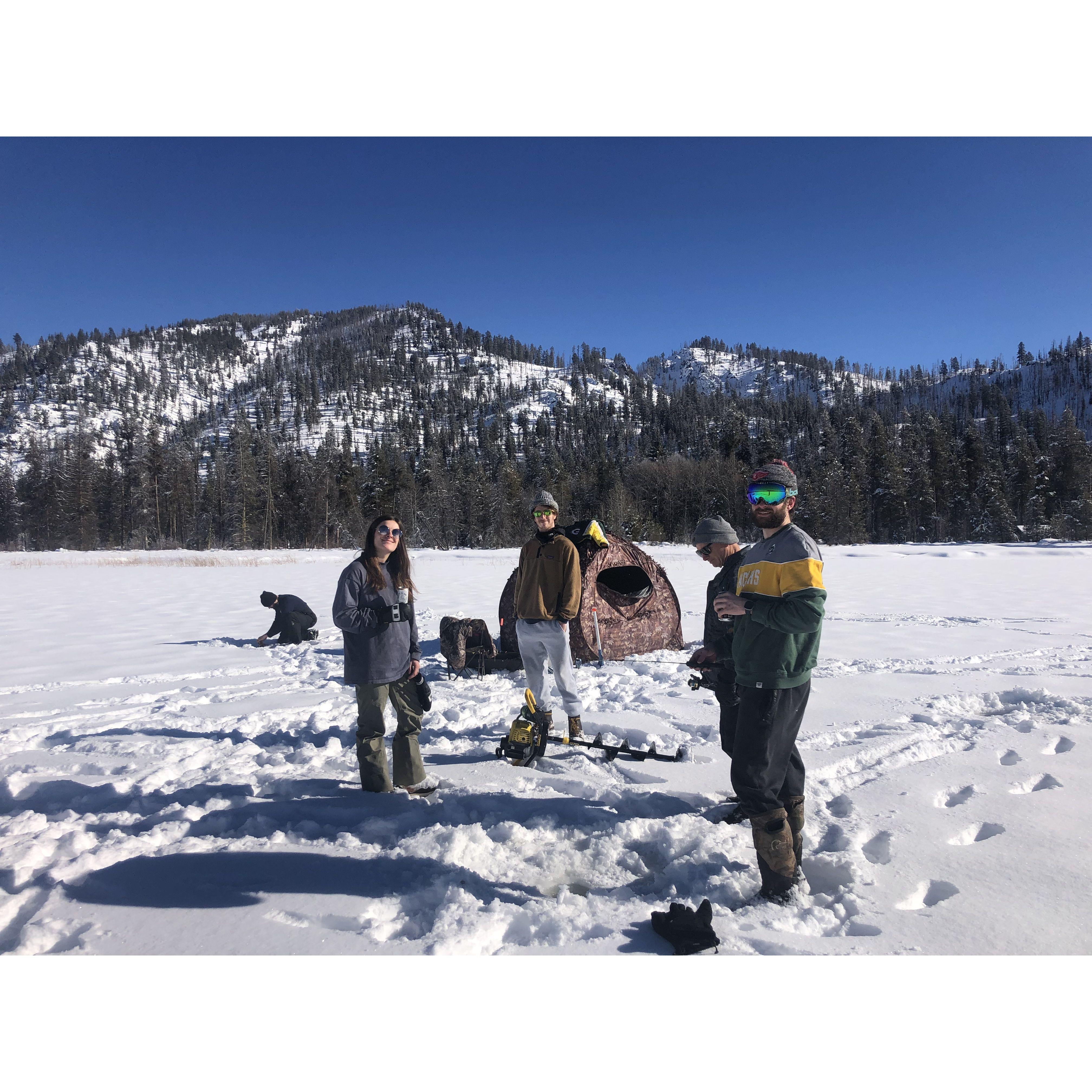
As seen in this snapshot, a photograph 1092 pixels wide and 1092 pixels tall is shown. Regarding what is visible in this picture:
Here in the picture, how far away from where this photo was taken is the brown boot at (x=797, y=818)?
2.88 meters

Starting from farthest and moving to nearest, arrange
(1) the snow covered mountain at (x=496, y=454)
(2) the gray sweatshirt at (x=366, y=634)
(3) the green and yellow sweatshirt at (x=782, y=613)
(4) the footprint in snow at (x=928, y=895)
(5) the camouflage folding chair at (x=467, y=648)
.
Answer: (1) the snow covered mountain at (x=496, y=454)
(5) the camouflage folding chair at (x=467, y=648)
(2) the gray sweatshirt at (x=366, y=634)
(4) the footprint in snow at (x=928, y=895)
(3) the green and yellow sweatshirt at (x=782, y=613)

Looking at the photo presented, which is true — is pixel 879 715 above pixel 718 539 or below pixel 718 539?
below

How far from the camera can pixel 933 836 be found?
3.14 metres

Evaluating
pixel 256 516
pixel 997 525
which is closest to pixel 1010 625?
pixel 997 525

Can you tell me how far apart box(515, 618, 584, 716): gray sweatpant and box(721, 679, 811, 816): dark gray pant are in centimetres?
215

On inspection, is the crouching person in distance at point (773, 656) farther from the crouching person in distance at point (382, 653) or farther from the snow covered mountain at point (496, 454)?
the snow covered mountain at point (496, 454)

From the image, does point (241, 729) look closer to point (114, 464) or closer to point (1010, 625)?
point (1010, 625)

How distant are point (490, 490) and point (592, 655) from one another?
163 ft

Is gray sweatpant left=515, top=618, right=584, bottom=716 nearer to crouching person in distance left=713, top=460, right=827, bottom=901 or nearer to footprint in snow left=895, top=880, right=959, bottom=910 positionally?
crouching person in distance left=713, top=460, right=827, bottom=901

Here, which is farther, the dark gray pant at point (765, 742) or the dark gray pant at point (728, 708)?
the dark gray pant at point (728, 708)

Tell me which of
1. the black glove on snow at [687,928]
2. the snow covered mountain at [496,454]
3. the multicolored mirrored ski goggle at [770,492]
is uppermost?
the snow covered mountain at [496,454]

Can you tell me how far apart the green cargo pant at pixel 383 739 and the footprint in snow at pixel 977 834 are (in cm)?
315

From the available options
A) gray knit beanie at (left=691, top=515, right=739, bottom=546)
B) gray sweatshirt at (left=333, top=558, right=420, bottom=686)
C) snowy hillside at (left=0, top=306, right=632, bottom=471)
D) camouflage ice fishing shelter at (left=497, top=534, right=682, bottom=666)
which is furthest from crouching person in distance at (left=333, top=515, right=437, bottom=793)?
snowy hillside at (left=0, top=306, right=632, bottom=471)

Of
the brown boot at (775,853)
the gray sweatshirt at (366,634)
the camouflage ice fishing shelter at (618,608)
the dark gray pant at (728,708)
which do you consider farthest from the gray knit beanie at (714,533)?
the camouflage ice fishing shelter at (618,608)
